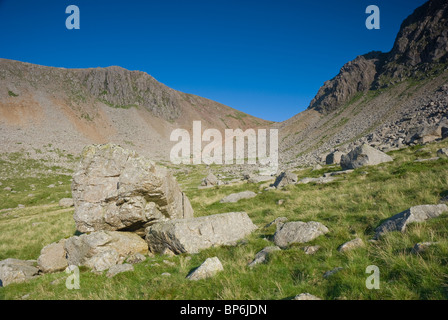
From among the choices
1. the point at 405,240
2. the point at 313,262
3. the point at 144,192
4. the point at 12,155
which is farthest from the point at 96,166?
the point at 12,155

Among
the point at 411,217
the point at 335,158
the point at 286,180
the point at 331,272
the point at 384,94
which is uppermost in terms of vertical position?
the point at 384,94

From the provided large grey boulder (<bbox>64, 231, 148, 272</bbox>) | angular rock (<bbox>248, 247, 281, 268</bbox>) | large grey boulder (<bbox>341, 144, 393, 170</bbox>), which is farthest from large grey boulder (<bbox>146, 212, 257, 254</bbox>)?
large grey boulder (<bbox>341, 144, 393, 170</bbox>)

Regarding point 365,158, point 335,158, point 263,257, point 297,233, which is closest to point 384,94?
point 335,158

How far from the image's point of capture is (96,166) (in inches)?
536

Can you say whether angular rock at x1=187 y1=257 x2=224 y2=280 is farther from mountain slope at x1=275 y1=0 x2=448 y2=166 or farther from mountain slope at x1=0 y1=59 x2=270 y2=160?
mountain slope at x1=0 y1=59 x2=270 y2=160

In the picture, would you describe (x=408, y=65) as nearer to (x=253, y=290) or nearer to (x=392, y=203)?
(x=392, y=203)

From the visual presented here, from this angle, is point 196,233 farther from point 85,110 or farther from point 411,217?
point 85,110

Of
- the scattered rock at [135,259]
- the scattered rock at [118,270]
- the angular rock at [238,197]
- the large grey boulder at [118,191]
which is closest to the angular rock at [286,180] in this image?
the angular rock at [238,197]

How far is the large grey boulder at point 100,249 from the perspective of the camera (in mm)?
10242

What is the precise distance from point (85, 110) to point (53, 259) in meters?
128

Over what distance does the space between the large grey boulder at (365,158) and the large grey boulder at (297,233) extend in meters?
18.8

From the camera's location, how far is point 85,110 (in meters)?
118

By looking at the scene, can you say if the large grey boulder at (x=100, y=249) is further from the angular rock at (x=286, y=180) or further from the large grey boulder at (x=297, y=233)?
the angular rock at (x=286, y=180)

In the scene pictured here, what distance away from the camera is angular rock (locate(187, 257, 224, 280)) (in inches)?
277
